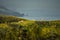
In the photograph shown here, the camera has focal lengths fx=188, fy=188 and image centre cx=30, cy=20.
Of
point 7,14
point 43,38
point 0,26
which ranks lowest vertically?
point 43,38

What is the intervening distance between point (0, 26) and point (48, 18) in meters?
0.96

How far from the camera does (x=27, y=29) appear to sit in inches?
140

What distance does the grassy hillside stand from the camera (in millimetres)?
3467

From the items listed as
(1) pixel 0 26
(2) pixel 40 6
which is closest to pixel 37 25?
(2) pixel 40 6

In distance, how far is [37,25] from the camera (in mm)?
3648

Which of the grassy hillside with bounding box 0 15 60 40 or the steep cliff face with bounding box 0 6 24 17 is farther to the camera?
the steep cliff face with bounding box 0 6 24 17

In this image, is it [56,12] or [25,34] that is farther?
[56,12]

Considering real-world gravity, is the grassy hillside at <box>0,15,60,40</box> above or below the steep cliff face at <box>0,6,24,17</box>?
Result: below

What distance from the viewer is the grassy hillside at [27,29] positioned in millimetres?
3467

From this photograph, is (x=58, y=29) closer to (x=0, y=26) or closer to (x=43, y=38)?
(x=43, y=38)

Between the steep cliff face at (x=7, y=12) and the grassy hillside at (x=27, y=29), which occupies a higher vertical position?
the steep cliff face at (x=7, y=12)

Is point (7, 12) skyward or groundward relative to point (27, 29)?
skyward

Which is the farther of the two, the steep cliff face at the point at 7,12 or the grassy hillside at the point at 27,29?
the steep cliff face at the point at 7,12

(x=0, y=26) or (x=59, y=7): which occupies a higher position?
(x=59, y=7)
